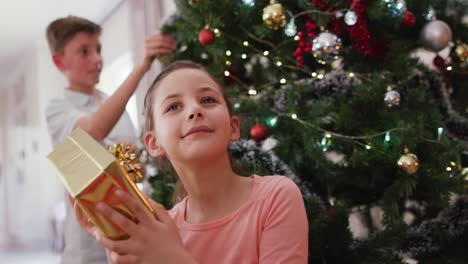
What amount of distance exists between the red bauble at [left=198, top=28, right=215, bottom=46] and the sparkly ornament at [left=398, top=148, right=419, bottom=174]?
469mm

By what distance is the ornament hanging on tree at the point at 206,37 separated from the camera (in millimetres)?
1084

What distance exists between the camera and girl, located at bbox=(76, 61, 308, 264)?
2.09 ft

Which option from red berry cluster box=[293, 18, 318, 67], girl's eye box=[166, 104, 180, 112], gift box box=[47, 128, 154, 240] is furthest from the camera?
red berry cluster box=[293, 18, 318, 67]

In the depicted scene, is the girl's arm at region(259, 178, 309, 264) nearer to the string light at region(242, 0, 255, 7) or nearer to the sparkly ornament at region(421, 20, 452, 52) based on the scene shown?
the string light at region(242, 0, 255, 7)

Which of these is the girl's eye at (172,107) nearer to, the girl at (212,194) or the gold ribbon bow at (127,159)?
the girl at (212,194)

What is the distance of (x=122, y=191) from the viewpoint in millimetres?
470

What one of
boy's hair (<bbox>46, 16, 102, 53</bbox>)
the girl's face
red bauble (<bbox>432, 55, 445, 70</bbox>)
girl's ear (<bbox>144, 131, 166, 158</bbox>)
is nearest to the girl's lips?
the girl's face

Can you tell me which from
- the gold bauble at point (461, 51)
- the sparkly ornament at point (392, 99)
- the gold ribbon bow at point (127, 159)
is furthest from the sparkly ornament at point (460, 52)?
the gold ribbon bow at point (127, 159)

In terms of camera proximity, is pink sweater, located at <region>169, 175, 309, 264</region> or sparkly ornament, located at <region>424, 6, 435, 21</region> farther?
sparkly ornament, located at <region>424, 6, 435, 21</region>

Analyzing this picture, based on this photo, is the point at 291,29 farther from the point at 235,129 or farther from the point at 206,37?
the point at 235,129

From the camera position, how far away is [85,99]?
125 cm

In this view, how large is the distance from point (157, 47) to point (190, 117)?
549 millimetres

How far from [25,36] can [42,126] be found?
376mm

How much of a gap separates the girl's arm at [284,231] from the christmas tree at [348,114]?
248 mm
